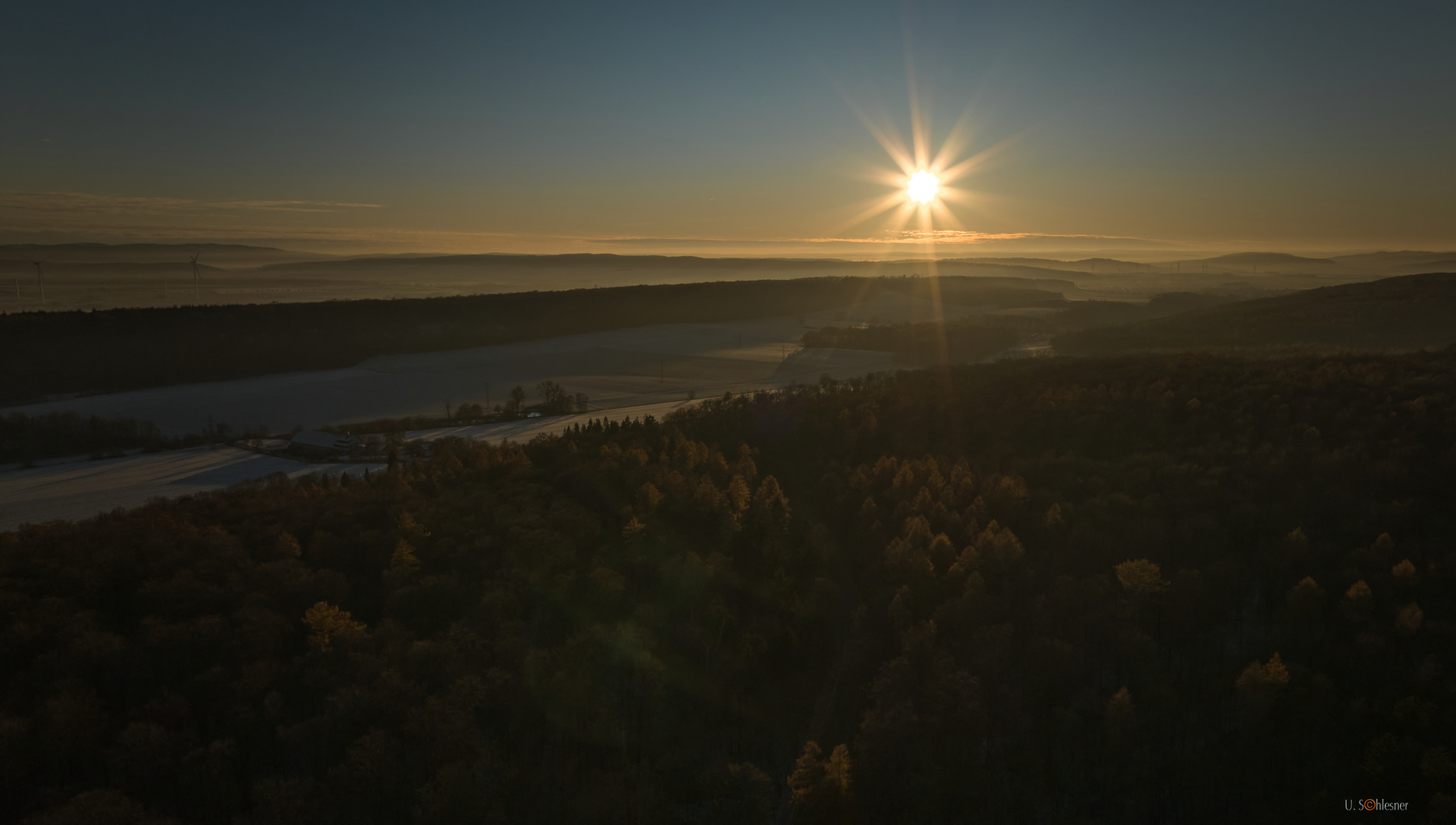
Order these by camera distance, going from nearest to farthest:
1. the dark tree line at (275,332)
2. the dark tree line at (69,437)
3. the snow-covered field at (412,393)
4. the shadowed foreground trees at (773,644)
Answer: the shadowed foreground trees at (773,644)
the snow-covered field at (412,393)
the dark tree line at (69,437)
the dark tree line at (275,332)

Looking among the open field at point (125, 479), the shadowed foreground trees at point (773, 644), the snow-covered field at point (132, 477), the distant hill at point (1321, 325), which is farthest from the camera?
the distant hill at point (1321, 325)

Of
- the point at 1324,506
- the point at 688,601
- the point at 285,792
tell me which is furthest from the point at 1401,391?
the point at 285,792

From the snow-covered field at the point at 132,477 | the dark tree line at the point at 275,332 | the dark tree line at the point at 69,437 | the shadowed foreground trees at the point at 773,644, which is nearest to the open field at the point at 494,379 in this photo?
the dark tree line at the point at 69,437

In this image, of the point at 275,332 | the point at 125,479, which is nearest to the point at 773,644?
the point at 125,479

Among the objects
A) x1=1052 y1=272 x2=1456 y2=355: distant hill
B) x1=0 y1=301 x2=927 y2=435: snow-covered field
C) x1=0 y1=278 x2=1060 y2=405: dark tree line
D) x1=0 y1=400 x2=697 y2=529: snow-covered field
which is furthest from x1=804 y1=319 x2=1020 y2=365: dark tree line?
x1=0 y1=400 x2=697 y2=529: snow-covered field

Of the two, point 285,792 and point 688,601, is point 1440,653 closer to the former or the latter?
point 688,601

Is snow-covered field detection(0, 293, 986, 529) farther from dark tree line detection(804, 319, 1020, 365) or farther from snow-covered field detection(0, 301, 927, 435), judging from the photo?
dark tree line detection(804, 319, 1020, 365)

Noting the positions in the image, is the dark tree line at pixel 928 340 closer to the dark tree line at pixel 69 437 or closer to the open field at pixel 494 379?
the open field at pixel 494 379
